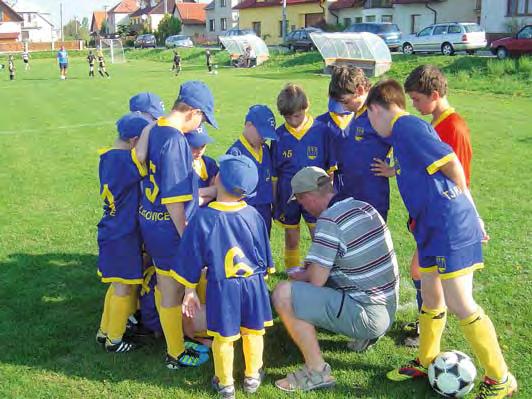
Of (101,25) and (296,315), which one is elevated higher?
(101,25)

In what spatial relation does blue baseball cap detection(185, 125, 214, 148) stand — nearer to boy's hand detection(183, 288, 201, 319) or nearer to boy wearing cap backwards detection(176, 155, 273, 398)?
boy wearing cap backwards detection(176, 155, 273, 398)

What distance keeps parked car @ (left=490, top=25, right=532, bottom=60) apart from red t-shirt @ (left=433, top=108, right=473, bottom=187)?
985 inches

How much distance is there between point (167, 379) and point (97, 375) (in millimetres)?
520

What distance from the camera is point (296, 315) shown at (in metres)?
3.90

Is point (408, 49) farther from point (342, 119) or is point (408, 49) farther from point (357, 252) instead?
point (357, 252)

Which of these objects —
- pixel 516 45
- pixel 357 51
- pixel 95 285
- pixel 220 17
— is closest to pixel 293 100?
pixel 95 285

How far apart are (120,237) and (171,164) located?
893 millimetres

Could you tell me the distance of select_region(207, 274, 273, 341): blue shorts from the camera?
3.75 m

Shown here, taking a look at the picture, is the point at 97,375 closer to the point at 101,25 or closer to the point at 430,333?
the point at 430,333

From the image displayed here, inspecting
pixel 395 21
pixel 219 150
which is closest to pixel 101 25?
pixel 395 21

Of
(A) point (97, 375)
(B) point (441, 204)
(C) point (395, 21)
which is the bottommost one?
(A) point (97, 375)

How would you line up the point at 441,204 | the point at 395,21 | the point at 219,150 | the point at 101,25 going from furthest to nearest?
the point at 101,25, the point at 395,21, the point at 219,150, the point at 441,204

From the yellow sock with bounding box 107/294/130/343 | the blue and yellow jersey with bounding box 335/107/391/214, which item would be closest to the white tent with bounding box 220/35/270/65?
the blue and yellow jersey with bounding box 335/107/391/214

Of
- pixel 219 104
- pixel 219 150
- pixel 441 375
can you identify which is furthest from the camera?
pixel 219 104
